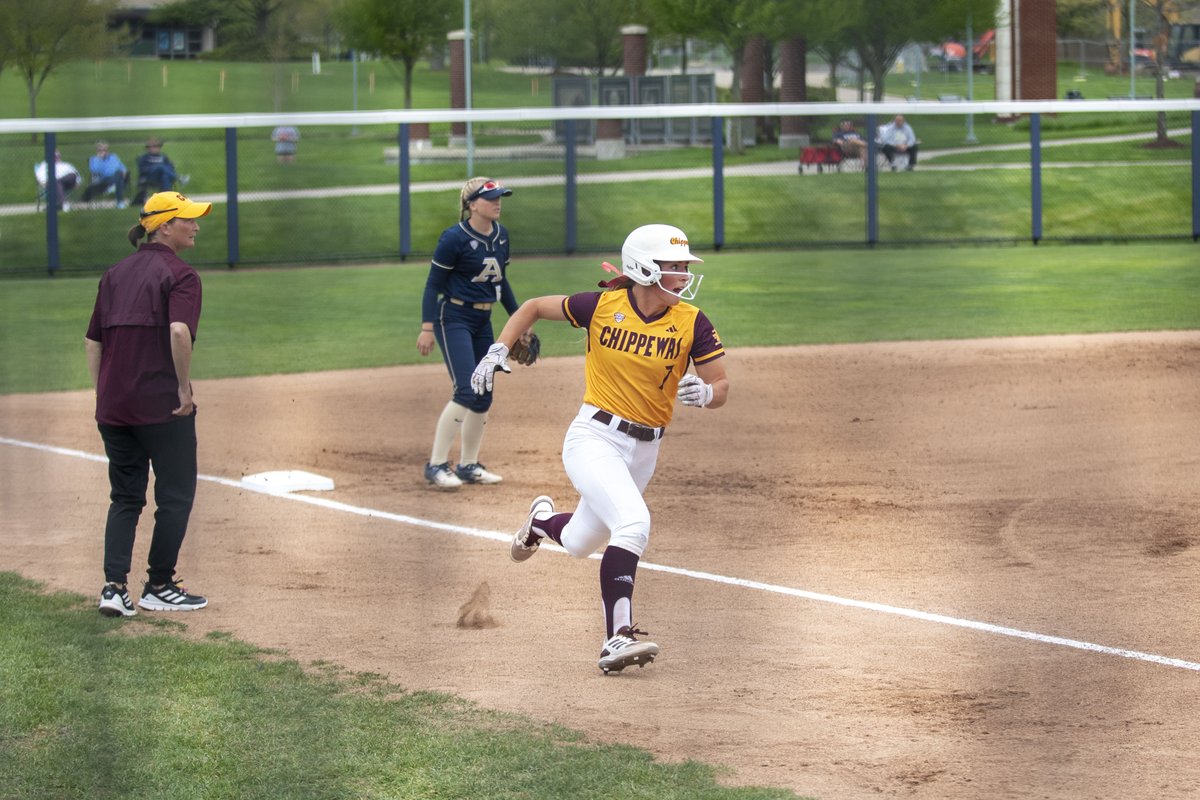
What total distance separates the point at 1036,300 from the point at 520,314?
999 cm

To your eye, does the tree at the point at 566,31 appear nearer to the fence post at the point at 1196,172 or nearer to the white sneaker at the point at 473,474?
the white sneaker at the point at 473,474

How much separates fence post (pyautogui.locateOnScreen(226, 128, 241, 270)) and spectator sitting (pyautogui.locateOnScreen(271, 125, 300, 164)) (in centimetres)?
47

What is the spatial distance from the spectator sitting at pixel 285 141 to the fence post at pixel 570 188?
10.4 ft

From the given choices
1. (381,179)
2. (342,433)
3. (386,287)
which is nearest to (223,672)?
(342,433)

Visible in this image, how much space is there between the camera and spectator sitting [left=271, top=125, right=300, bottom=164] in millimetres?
14820

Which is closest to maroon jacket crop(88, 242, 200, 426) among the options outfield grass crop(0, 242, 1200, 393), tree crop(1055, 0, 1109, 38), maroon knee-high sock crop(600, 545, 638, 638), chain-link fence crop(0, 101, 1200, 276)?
maroon knee-high sock crop(600, 545, 638, 638)

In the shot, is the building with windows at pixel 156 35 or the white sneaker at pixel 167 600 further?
the white sneaker at pixel 167 600

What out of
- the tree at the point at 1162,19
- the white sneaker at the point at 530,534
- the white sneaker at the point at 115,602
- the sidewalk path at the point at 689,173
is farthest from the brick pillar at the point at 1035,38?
the sidewalk path at the point at 689,173

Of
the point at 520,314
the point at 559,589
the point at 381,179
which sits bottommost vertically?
the point at 559,589

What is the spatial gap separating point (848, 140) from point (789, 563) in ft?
51.5

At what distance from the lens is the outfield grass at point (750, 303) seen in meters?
11.8

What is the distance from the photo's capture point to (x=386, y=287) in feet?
52.5

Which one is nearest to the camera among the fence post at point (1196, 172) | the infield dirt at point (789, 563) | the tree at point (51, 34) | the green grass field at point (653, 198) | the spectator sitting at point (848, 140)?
the tree at point (51, 34)

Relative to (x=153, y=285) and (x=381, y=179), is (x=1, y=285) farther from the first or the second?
(x=153, y=285)
